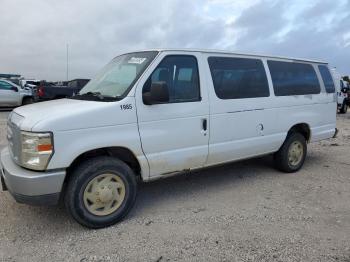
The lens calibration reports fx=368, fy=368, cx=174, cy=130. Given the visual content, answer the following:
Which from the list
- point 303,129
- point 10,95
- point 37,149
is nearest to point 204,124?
point 37,149

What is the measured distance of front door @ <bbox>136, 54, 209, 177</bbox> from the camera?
433 centimetres

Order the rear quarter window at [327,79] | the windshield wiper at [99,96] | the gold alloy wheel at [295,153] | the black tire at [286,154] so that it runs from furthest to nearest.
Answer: the rear quarter window at [327,79]
the gold alloy wheel at [295,153]
the black tire at [286,154]
the windshield wiper at [99,96]

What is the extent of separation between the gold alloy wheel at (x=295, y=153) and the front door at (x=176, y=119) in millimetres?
2158

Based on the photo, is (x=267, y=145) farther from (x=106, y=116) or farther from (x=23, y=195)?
(x=23, y=195)

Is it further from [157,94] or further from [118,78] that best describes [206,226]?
[118,78]

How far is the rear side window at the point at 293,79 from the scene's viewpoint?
5.92 metres

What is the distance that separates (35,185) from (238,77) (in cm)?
313

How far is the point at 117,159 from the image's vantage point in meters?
4.21

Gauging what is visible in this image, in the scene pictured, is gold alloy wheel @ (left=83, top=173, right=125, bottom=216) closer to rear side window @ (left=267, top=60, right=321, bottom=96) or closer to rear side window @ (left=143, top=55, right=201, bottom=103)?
rear side window @ (left=143, top=55, right=201, bottom=103)

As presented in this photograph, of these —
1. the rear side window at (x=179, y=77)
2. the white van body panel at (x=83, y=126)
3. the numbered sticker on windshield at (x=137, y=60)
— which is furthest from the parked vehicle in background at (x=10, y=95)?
the rear side window at (x=179, y=77)

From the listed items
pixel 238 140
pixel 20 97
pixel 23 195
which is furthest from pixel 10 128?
pixel 20 97

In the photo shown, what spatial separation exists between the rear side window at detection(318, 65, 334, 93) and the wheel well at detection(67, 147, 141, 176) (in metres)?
4.23

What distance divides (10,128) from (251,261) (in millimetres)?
3053

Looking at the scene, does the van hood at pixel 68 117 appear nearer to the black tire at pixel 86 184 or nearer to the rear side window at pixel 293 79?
the black tire at pixel 86 184
